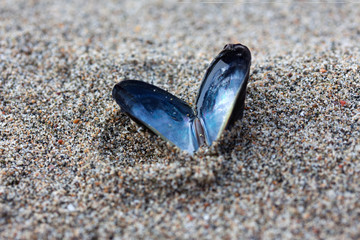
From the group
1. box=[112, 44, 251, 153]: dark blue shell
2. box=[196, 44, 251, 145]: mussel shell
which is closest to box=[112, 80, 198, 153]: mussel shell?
box=[112, 44, 251, 153]: dark blue shell

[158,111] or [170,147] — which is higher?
[158,111]

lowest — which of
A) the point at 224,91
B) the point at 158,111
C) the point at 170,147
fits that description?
the point at 170,147

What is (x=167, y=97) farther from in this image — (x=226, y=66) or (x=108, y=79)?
(x=108, y=79)

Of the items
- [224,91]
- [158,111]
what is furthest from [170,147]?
[224,91]

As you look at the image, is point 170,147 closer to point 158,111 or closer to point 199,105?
point 158,111

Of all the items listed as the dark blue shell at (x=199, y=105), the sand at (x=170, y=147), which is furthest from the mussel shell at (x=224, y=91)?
the sand at (x=170, y=147)
